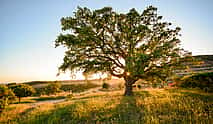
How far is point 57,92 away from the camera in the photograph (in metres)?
45.5

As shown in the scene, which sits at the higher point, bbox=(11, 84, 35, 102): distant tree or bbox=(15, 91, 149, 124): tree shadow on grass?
bbox=(15, 91, 149, 124): tree shadow on grass

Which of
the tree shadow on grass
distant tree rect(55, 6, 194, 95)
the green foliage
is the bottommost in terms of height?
the tree shadow on grass

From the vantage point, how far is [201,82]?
2045 cm

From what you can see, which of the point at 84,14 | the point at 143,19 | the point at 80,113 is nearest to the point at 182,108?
the point at 80,113

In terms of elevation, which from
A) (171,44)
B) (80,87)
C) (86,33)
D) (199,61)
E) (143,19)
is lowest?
(80,87)

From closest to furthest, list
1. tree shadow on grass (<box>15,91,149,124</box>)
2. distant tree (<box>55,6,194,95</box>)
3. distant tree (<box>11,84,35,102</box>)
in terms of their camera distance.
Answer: tree shadow on grass (<box>15,91,149,124</box>), distant tree (<box>55,6,194,95</box>), distant tree (<box>11,84,35,102</box>)

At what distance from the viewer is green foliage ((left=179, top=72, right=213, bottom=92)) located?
62.3 ft

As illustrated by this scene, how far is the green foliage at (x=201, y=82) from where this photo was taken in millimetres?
18984

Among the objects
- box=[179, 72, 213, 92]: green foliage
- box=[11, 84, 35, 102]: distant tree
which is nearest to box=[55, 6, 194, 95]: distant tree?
box=[179, 72, 213, 92]: green foliage

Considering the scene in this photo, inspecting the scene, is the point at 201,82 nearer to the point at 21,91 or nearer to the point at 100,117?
the point at 100,117

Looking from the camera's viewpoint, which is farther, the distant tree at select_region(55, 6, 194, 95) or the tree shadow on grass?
the distant tree at select_region(55, 6, 194, 95)

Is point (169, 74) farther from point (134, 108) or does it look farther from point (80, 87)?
point (80, 87)

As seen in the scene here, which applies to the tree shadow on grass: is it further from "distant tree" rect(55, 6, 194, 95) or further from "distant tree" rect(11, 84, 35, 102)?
"distant tree" rect(11, 84, 35, 102)

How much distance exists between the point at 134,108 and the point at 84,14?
10341mm
